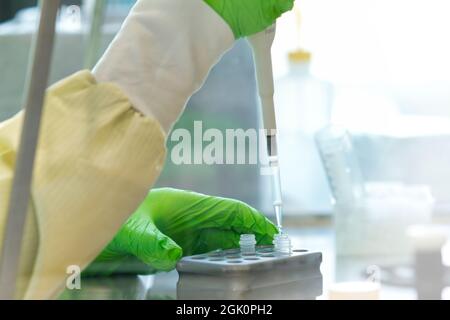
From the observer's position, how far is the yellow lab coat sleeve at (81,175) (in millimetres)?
498

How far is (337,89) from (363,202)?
350mm

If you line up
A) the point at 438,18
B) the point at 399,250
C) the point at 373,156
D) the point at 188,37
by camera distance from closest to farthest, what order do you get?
the point at 188,37 < the point at 399,250 < the point at 438,18 < the point at 373,156

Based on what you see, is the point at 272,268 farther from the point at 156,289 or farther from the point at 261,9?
the point at 261,9

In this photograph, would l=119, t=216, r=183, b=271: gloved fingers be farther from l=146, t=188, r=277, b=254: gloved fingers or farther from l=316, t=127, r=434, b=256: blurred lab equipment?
l=316, t=127, r=434, b=256: blurred lab equipment

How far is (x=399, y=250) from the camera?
671mm

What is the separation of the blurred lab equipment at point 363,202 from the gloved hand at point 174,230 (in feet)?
0.41

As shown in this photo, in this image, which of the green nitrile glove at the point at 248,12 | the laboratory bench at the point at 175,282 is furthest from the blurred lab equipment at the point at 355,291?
the green nitrile glove at the point at 248,12

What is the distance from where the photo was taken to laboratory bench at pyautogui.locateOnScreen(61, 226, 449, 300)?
516 millimetres

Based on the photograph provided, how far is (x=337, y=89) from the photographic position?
4.13 feet

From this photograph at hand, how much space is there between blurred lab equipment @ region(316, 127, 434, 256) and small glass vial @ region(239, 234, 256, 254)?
0.13m

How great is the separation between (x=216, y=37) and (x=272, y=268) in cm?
19

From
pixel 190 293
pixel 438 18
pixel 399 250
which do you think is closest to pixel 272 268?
pixel 190 293

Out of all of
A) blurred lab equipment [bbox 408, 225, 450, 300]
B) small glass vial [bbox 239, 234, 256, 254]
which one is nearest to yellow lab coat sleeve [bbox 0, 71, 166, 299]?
small glass vial [bbox 239, 234, 256, 254]
